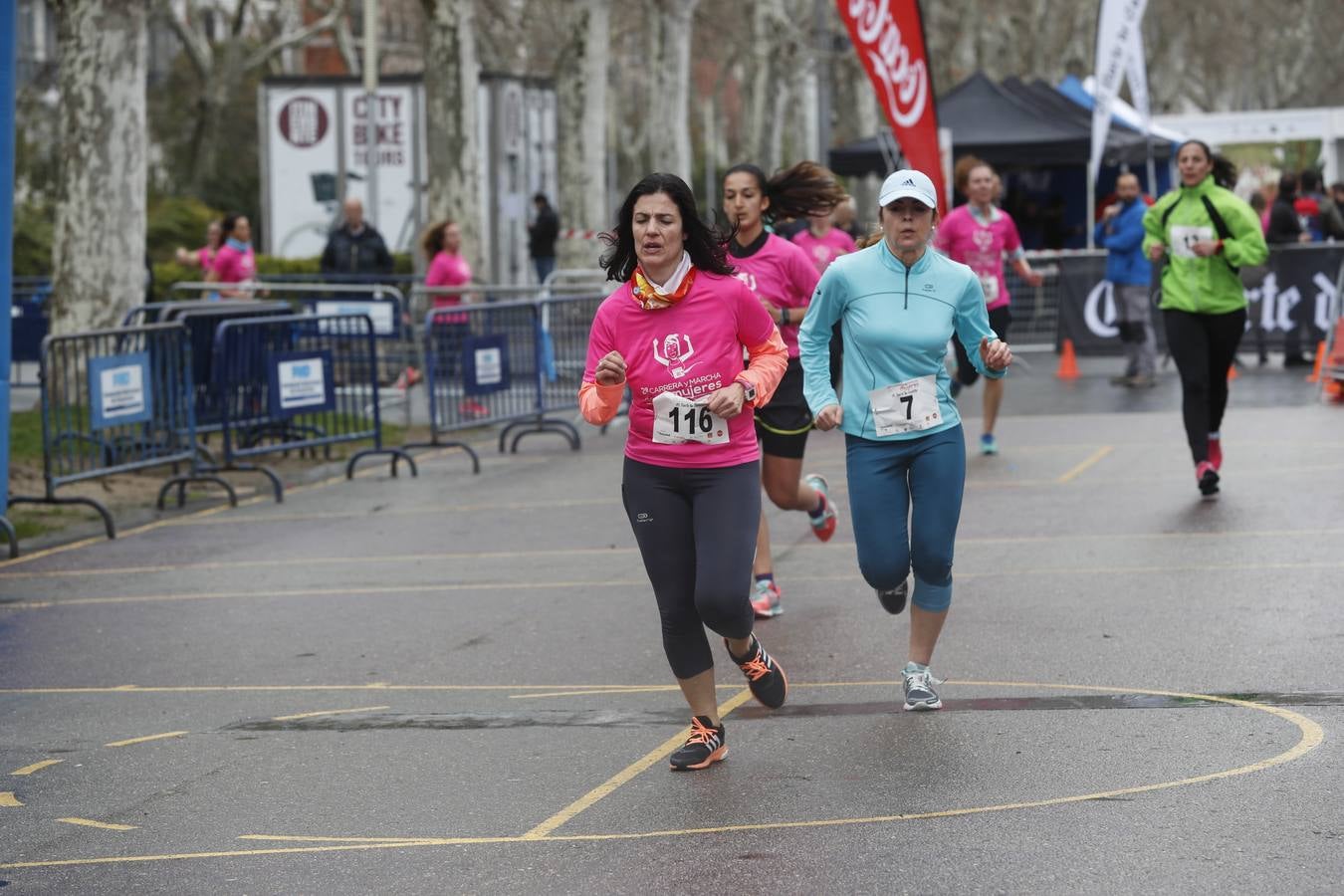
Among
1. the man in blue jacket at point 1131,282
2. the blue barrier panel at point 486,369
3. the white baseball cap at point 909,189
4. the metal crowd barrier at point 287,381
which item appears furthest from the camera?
the man in blue jacket at point 1131,282

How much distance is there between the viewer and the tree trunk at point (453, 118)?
90.8 ft

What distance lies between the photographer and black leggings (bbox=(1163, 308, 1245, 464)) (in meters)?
12.2

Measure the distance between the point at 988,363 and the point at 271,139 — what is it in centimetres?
3104

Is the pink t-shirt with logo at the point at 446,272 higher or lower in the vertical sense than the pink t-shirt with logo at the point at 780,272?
lower

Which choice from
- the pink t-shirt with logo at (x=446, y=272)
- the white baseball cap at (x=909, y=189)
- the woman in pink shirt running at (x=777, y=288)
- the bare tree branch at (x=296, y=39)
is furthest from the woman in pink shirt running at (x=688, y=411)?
the bare tree branch at (x=296, y=39)

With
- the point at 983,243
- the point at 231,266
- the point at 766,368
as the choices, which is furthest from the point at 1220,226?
the point at 231,266

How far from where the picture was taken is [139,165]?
18.2 meters

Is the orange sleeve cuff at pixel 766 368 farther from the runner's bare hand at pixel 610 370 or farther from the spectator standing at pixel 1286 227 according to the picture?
the spectator standing at pixel 1286 227

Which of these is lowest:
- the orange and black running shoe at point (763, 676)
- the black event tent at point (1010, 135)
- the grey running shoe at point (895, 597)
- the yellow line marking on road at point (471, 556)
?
the yellow line marking on road at point (471, 556)

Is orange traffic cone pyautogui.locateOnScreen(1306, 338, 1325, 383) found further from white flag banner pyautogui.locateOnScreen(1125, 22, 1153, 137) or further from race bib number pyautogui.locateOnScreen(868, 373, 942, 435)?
race bib number pyautogui.locateOnScreen(868, 373, 942, 435)

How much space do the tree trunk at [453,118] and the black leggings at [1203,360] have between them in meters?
17.0

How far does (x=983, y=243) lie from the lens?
15.2 meters

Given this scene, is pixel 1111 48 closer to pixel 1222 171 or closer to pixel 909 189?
pixel 1222 171

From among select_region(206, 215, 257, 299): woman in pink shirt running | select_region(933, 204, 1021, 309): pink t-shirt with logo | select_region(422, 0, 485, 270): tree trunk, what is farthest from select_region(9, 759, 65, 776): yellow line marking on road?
select_region(422, 0, 485, 270): tree trunk
